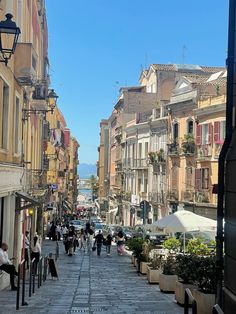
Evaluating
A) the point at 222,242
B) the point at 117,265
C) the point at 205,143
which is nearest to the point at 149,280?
the point at 117,265

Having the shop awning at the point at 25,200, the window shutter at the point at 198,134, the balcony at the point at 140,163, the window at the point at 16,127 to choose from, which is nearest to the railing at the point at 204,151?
the window shutter at the point at 198,134

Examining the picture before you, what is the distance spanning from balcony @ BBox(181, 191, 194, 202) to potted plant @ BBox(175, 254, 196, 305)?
31555mm

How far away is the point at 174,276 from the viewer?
14484 mm

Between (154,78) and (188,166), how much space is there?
2144 cm

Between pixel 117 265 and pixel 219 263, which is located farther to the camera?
pixel 117 265

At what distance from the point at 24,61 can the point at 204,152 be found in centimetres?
2621

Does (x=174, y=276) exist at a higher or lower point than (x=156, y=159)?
lower

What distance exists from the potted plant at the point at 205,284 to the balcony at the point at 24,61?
9.00 m

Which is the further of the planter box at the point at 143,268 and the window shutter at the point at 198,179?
the window shutter at the point at 198,179

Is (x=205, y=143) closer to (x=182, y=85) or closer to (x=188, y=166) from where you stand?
(x=188, y=166)

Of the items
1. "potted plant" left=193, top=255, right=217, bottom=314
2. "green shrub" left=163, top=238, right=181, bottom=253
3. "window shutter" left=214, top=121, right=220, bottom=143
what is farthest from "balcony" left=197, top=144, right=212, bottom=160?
"potted plant" left=193, top=255, right=217, bottom=314

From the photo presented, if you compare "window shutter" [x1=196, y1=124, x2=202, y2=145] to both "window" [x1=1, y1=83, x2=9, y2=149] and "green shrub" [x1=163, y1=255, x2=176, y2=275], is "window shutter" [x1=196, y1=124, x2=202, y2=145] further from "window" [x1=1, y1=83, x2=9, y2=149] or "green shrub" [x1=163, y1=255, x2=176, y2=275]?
"green shrub" [x1=163, y1=255, x2=176, y2=275]

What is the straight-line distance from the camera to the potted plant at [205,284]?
10.1 meters

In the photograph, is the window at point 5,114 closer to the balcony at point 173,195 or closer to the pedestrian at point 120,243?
the pedestrian at point 120,243
